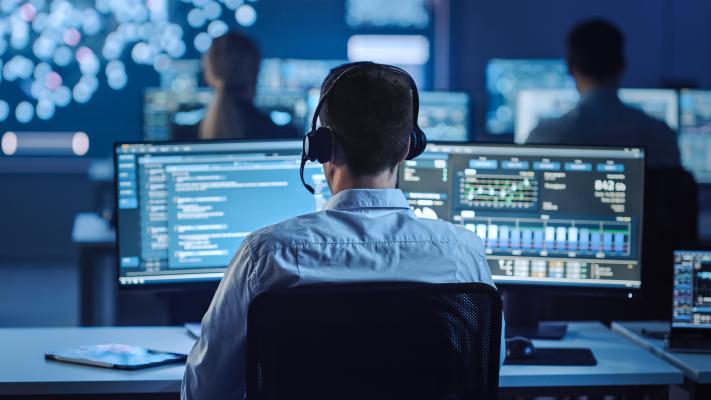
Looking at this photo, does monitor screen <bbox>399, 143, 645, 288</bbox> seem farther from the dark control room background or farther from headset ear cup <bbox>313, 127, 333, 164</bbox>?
the dark control room background

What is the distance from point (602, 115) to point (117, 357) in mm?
2160

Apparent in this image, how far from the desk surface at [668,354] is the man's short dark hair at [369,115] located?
91 cm

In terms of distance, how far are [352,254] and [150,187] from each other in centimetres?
92

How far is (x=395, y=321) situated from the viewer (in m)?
1.41

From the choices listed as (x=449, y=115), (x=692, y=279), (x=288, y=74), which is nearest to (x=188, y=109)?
(x=449, y=115)

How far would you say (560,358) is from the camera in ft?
7.07

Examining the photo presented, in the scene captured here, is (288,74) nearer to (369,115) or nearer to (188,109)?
(188,109)

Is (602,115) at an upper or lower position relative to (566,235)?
upper

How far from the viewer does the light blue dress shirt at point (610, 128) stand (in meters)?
3.47

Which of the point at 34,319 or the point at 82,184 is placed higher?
the point at 82,184

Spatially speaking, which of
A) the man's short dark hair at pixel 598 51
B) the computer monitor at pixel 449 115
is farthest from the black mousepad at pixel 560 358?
the computer monitor at pixel 449 115

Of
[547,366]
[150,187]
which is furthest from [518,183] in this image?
[150,187]

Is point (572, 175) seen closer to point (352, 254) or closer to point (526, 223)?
point (526, 223)

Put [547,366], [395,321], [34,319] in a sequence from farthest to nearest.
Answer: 1. [34,319]
2. [547,366]
3. [395,321]
